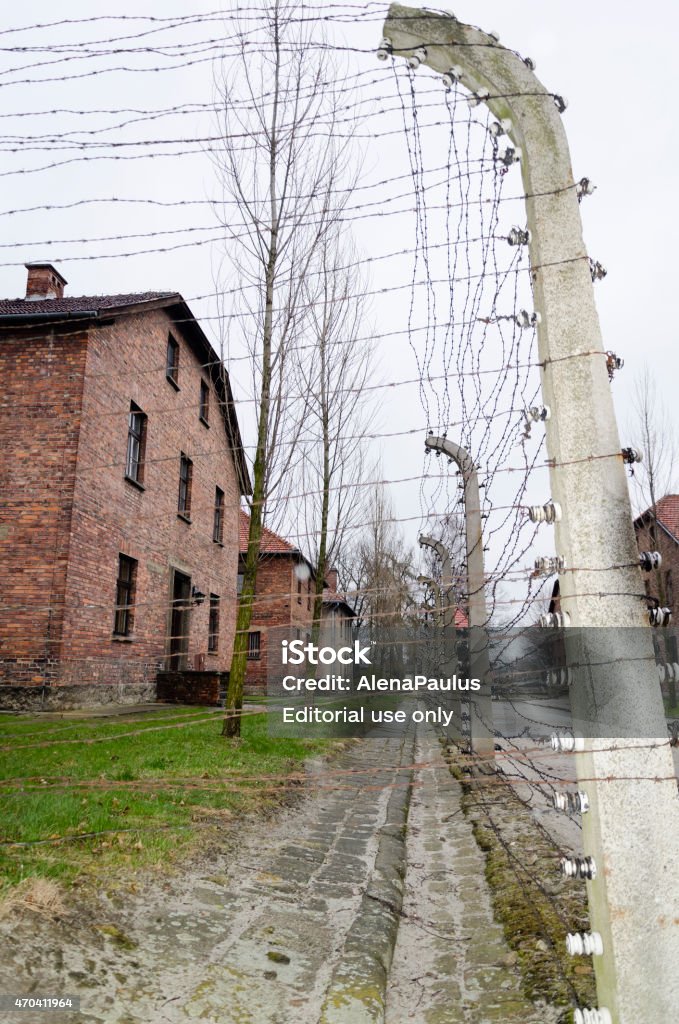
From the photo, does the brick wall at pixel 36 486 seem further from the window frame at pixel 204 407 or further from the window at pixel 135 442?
the window frame at pixel 204 407

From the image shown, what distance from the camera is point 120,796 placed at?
4.93 m

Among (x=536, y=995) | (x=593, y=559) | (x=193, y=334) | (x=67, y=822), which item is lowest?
(x=536, y=995)

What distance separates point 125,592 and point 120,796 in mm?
9349

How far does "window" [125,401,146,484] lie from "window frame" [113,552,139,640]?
154cm

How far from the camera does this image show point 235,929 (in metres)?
3.28

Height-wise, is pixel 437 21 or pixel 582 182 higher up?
pixel 437 21

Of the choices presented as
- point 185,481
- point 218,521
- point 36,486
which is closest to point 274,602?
point 218,521

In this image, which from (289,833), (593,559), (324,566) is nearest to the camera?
(593,559)

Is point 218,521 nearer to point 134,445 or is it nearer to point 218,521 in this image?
point 218,521

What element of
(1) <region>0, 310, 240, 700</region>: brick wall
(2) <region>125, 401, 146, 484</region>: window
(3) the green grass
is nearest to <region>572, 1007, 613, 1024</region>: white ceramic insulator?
(3) the green grass

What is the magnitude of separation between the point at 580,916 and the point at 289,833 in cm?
239

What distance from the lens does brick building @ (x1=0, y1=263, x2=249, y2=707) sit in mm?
11281

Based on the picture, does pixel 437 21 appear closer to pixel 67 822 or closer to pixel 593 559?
pixel 593 559

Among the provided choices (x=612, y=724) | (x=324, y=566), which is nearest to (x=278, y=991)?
(x=612, y=724)
